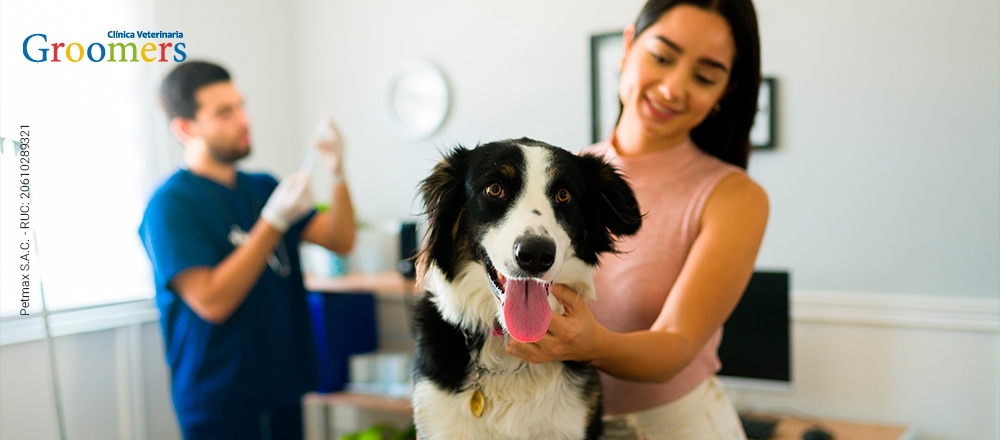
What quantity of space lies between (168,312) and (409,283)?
139 cm

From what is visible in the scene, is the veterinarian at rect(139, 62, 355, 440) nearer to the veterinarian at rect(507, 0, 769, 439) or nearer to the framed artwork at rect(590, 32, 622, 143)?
the framed artwork at rect(590, 32, 622, 143)

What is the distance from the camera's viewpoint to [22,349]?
0.91 metres

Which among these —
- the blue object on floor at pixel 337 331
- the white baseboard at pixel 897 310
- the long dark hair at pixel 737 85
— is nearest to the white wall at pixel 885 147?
the white baseboard at pixel 897 310

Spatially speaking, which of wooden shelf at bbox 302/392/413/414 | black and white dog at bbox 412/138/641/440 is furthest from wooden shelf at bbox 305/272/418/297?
black and white dog at bbox 412/138/641/440

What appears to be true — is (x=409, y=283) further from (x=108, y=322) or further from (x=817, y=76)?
(x=108, y=322)

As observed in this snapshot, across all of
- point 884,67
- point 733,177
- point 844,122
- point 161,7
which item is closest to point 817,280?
point 844,122

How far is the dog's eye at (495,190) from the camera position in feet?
3.59

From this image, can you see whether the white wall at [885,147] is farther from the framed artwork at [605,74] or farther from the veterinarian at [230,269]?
the veterinarian at [230,269]

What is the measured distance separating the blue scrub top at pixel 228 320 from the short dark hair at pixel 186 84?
0.69 feet

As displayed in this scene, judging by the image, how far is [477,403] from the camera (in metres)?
1.14

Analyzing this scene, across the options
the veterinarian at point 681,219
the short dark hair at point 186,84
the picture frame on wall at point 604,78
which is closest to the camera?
the veterinarian at point 681,219

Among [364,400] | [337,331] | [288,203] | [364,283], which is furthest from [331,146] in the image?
[364,400]

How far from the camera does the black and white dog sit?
110 cm

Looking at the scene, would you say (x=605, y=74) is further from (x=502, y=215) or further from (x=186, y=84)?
(x=502, y=215)
